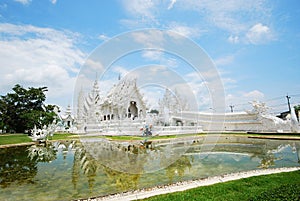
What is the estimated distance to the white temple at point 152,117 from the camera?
65.5ft

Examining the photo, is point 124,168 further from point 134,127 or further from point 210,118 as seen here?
point 210,118

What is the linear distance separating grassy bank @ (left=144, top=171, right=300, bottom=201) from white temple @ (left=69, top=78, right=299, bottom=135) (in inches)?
559

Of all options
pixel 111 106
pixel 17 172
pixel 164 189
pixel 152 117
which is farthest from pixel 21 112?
pixel 164 189

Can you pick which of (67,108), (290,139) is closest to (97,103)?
(67,108)

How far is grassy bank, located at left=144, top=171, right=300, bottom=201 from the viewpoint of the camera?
3797 mm

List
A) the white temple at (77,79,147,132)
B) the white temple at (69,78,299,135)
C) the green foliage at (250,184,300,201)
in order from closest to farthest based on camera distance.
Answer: the green foliage at (250,184,300,201), the white temple at (69,78,299,135), the white temple at (77,79,147,132)

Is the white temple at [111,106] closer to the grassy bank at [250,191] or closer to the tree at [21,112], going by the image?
the tree at [21,112]

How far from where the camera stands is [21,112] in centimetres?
2941

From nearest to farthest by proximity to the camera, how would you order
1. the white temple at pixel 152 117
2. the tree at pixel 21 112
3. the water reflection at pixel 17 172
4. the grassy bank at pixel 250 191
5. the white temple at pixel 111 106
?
1. the grassy bank at pixel 250 191
2. the water reflection at pixel 17 172
3. the white temple at pixel 152 117
4. the white temple at pixel 111 106
5. the tree at pixel 21 112

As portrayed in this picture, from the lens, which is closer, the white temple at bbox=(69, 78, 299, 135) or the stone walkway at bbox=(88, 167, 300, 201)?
the stone walkway at bbox=(88, 167, 300, 201)

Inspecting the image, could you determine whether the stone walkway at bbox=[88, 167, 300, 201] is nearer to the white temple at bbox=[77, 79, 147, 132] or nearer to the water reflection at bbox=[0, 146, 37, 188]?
the water reflection at bbox=[0, 146, 37, 188]

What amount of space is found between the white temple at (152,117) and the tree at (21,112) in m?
5.83

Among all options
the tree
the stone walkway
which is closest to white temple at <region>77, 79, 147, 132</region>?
the tree

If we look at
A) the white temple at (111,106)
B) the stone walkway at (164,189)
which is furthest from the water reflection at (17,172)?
the white temple at (111,106)
